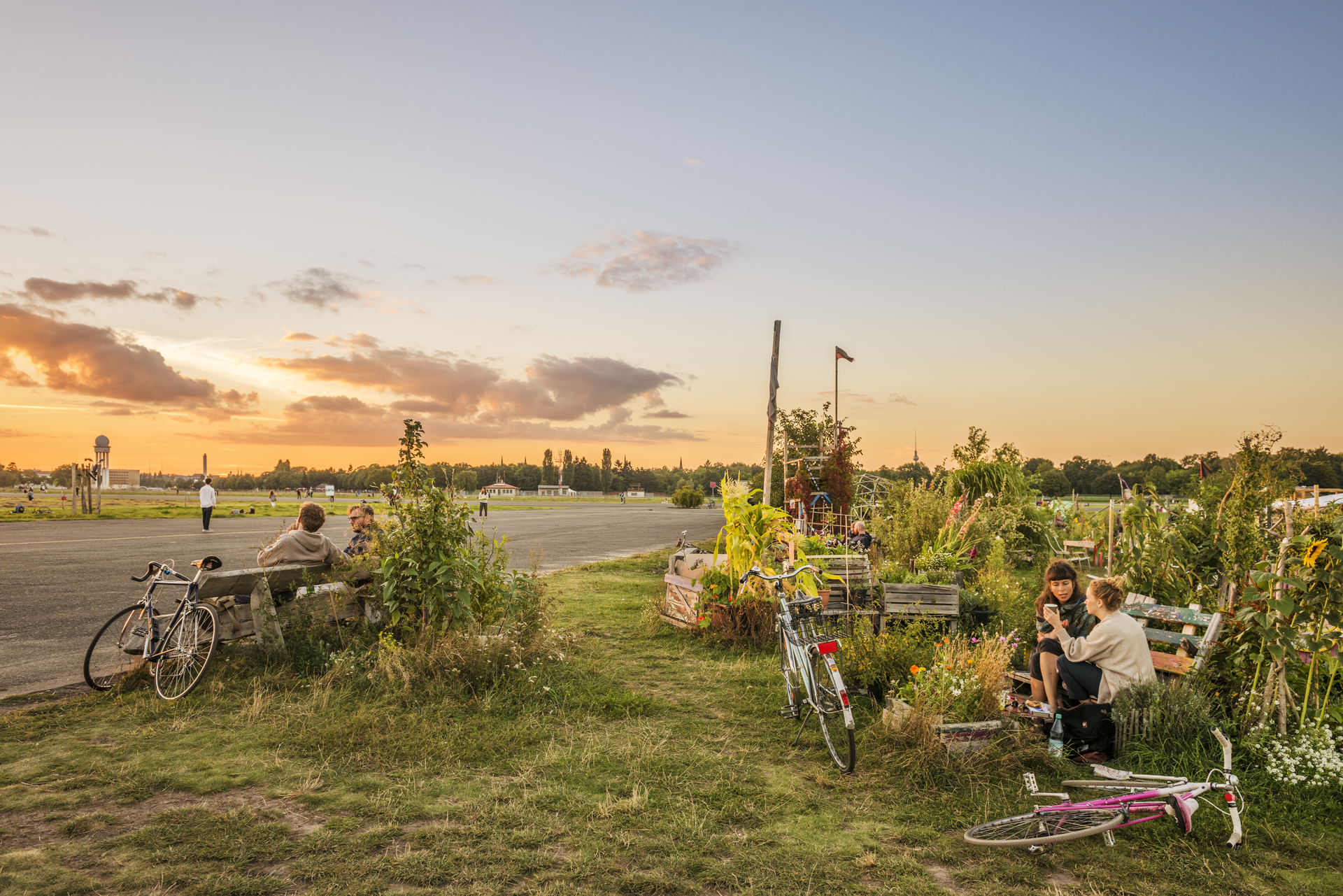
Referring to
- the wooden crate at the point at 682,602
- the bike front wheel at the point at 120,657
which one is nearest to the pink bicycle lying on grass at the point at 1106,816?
the wooden crate at the point at 682,602

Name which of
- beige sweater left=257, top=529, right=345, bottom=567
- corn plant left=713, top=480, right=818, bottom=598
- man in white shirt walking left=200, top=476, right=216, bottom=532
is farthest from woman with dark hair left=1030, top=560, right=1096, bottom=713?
man in white shirt walking left=200, top=476, right=216, bottom=532

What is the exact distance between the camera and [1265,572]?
15.4ft

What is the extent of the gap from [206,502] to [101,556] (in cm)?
1201

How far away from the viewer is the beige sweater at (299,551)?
24.6 feet

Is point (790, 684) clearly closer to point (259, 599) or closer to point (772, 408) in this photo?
point (259, 599)

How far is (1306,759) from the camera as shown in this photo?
14.8 ft

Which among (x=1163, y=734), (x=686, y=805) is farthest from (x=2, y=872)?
(x=1163, y=734)

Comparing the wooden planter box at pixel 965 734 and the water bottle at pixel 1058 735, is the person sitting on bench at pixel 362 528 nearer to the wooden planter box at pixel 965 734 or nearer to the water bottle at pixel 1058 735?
the wooden planter box at pixel 965 734

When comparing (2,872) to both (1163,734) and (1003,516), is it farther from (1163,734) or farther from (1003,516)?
(1003,516)

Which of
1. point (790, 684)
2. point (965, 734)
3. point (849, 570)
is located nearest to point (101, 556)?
point (849, 570)

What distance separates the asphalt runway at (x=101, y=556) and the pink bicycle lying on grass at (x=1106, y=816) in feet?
19.8

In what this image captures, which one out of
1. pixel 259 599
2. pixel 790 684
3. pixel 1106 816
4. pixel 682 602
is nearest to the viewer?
pixel 1106 816

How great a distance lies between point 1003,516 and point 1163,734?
44.1 ft

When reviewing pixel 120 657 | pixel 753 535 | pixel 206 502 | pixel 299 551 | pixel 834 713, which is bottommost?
pixel 120 657
